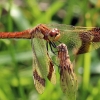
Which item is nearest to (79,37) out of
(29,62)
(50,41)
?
(50,41)

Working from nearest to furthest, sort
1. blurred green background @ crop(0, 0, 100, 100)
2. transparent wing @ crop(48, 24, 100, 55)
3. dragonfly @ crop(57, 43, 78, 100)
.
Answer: dragonfly @ crop(57, 43, 78, 100), transparent wing @ crop(48, 24, 100, 55), blurred green background @ crop(0, 0, 100, 100)

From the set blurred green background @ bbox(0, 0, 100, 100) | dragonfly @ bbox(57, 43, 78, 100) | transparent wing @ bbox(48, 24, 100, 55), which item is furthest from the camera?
blurred green background @ bbox(0, 0, 100, 100)

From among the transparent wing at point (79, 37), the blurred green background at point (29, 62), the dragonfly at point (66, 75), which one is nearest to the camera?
the dragonfly at point (66, 75)

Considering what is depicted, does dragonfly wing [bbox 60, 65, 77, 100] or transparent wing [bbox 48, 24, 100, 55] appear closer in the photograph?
dragonfly wing [bbox 60, 65, 77, 100]

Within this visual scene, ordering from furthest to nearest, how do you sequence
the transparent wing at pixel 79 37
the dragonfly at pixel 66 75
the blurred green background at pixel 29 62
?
the blurred green background at pixel 29 62 < the transparent wing at pixel 79 37 < the dragonfly at pixel 66 75

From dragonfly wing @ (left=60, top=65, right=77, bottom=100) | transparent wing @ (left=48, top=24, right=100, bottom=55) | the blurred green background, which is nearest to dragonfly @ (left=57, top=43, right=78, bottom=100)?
dragonfly wing @ (left=60, top=65, right=77, bottom=100)

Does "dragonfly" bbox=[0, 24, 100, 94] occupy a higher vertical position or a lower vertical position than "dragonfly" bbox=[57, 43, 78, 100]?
higher

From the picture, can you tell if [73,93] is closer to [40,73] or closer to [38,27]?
[40,73]

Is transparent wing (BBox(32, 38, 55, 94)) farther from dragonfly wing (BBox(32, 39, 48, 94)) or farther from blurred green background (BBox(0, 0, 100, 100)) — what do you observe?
blurred green background (BBox(0, 0, 100, 100))

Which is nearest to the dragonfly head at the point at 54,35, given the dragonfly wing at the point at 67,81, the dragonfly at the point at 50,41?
the dragonfly at the point at 50,41

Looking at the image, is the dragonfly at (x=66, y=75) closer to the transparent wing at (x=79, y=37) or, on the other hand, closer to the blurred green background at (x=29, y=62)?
the transparent wing at (x=79, y=37)
